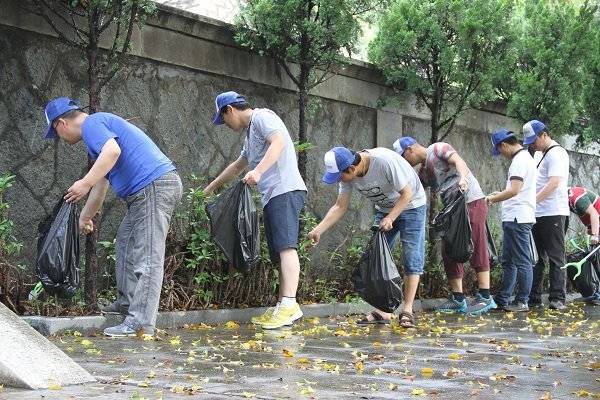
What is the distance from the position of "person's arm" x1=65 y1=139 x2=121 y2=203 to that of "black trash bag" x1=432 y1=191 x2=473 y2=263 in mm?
3860

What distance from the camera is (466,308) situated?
999 centimetres

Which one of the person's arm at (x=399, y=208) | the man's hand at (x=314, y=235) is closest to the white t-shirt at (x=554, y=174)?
the person's arm at (x=399, y=208)

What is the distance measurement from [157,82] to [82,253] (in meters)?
1.80

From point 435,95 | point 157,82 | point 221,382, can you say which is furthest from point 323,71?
point 221,382

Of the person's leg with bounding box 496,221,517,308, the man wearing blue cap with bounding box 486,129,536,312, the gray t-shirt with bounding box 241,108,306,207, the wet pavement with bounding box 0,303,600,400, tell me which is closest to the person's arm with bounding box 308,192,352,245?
the gray t-shirt with bounding box 241,108,306,207

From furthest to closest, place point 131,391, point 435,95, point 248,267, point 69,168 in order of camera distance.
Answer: point 435,95 < point 69,168 < point 248,267 < point 131,391

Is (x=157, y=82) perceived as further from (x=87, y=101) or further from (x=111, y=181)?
(x=111, y=181)

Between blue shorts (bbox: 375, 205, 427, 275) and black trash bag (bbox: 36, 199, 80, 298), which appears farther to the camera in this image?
blue shorts (bbox: 375, 205, 427, 275)

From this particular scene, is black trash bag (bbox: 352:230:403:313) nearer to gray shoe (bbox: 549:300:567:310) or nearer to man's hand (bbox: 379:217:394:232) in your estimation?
man's hand (bbox: 379:217:394:232)

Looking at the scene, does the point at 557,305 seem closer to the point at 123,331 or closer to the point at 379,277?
the point at 379,277

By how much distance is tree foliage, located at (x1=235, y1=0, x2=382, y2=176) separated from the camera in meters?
9.30

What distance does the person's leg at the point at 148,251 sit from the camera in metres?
6.84

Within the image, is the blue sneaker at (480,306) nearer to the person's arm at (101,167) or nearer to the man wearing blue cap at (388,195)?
the man wearing blue cap at (388,195)

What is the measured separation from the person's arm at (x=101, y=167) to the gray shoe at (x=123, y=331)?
3.16 feet
